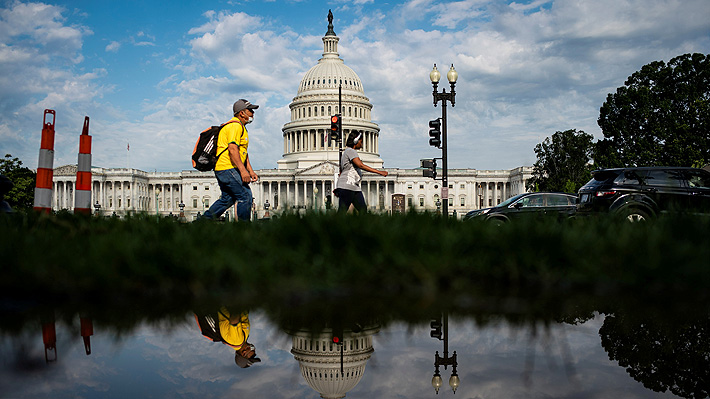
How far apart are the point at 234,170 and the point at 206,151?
0.70 metres

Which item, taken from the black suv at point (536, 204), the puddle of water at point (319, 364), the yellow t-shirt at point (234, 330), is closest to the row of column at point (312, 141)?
the black suv at point (536, 204)

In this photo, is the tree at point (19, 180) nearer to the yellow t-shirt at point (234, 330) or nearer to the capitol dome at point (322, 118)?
the capitol dome at point (322, 118)

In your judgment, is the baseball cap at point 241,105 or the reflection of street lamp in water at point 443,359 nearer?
the reflection of street lamp in water at point 443,359

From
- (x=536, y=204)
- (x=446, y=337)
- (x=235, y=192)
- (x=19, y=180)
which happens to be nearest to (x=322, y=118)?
(x=19, y=180)

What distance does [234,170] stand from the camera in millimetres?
10477

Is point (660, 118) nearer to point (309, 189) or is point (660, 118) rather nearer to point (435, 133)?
point (435, 133)

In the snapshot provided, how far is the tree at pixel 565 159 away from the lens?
64.2m

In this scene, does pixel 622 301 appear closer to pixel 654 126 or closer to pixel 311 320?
pixel 311 320

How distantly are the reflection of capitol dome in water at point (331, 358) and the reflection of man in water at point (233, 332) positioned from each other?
0.96ft

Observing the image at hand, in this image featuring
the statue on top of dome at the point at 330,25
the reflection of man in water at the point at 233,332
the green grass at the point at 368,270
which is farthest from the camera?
the statue on top of dome at the point at 330,25

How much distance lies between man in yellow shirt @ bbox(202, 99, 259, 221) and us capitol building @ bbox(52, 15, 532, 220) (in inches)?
3821

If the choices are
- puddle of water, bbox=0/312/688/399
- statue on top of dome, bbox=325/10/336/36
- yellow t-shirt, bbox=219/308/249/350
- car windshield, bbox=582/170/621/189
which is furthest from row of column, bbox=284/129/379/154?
puddle of water, bbox=0/312/688/399

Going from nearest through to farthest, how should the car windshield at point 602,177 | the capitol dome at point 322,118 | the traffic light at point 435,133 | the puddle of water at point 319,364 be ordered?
1. the puddle of water at point 319,364
2. the car windshield at point 602,177
3. the traffic light at point 435,133
4. the capitol dome at point 322,118

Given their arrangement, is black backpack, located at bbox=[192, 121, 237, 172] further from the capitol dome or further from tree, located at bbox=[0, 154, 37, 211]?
the capitol dome
